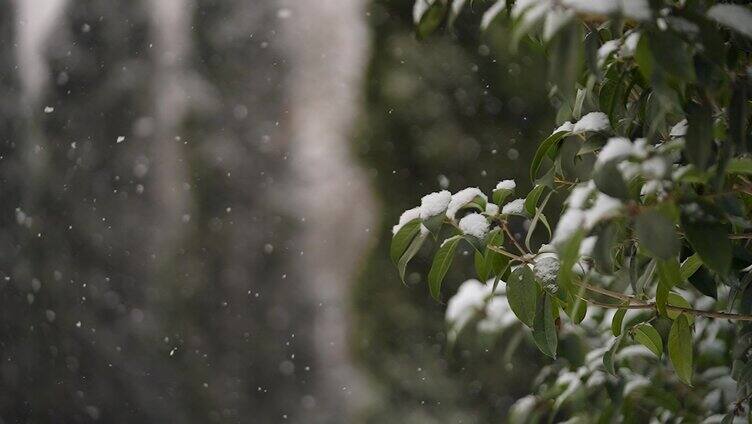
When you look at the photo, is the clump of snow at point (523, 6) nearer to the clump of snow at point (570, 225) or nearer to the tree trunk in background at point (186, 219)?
the clump of snow at point (570, 225)

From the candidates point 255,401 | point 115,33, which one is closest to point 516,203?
point 255,401

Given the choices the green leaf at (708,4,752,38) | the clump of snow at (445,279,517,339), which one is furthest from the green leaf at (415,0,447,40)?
the clump of snow at (445,279,517,339)

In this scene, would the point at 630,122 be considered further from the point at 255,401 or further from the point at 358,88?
the point at 255,401

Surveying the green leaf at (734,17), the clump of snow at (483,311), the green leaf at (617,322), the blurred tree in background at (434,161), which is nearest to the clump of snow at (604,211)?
the green leaf at (734,17)

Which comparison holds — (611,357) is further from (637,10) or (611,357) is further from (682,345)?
(637,10)

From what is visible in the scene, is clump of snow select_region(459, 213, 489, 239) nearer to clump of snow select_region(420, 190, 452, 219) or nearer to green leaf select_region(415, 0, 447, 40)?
clump of snow select_region(420, 190, 452, 219)
